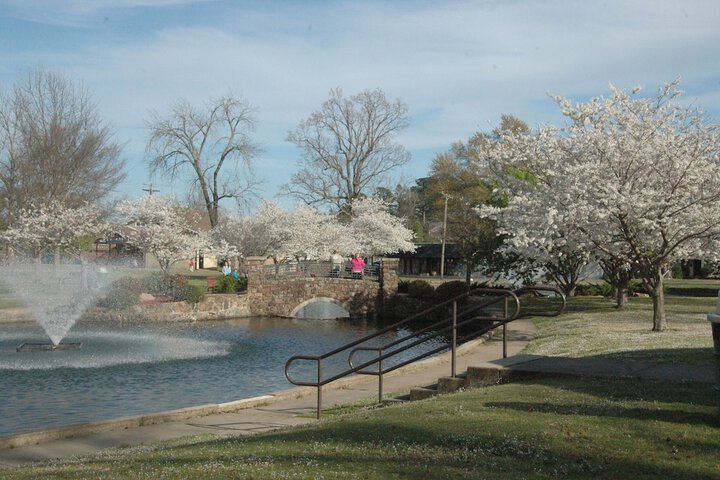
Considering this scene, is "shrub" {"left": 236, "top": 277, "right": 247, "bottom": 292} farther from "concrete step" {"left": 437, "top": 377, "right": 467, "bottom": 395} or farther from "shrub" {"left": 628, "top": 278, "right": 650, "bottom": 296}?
"concrete step" {"left": 437, "top": 377, "right": 467, "bottom": 395}

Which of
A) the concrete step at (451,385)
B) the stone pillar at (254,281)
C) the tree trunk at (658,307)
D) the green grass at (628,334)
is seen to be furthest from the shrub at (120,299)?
the concrete step at (451,385)

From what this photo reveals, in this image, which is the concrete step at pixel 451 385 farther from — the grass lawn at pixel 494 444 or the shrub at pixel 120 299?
the shrub at pixel 120 299

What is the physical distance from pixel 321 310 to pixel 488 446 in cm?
4587

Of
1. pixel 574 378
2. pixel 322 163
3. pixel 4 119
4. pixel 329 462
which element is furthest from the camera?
pixel 322 163

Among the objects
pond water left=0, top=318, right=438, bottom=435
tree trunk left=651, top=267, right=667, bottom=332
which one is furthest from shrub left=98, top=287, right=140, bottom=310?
tree trunk left=651, top=267, right=667, bottom=332

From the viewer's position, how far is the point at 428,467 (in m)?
6.09

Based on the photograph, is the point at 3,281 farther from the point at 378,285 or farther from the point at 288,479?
the point at 288,479

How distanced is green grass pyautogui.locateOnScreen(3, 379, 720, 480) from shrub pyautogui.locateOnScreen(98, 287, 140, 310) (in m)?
28.2

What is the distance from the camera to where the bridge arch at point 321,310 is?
45.1 meters

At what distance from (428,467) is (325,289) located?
39417 mm

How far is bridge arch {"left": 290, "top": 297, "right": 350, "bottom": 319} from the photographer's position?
45.1 m

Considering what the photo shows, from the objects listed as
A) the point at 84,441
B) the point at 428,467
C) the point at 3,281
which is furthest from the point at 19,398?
the point at 3,281

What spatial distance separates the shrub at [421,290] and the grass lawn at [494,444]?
107ft

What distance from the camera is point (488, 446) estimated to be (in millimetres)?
6781
